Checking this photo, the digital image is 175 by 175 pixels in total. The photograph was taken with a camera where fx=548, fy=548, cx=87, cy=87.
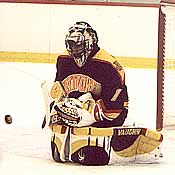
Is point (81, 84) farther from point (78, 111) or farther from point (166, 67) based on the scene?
point (166, 67)

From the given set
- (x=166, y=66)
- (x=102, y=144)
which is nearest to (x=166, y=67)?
(x=166, y=66)

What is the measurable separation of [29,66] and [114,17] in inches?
26.7

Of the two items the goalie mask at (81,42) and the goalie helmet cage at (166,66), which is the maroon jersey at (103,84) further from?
the goalie helmet cage at (166,66)

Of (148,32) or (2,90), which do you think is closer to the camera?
(2,90)

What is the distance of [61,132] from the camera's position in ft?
5.26

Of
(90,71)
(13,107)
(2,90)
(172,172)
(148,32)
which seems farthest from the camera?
(148,32)

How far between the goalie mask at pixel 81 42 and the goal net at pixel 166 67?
2.14 ft

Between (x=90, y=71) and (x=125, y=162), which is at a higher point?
(x=90, y=71)

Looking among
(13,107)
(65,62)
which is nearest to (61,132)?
(65,62)

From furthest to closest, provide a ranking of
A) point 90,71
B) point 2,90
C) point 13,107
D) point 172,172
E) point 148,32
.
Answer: point 148,32 < point 2,90 < point 13,107 < point 90,71 < point 172,172

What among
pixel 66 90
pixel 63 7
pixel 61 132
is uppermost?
pixel 63 7

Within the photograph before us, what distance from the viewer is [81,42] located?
5.39ft

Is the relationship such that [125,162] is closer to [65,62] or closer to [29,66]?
[65,62]

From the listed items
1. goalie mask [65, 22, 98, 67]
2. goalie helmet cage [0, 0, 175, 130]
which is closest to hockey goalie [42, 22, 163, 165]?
→ goalie mask [65, 22, 98, 67]
